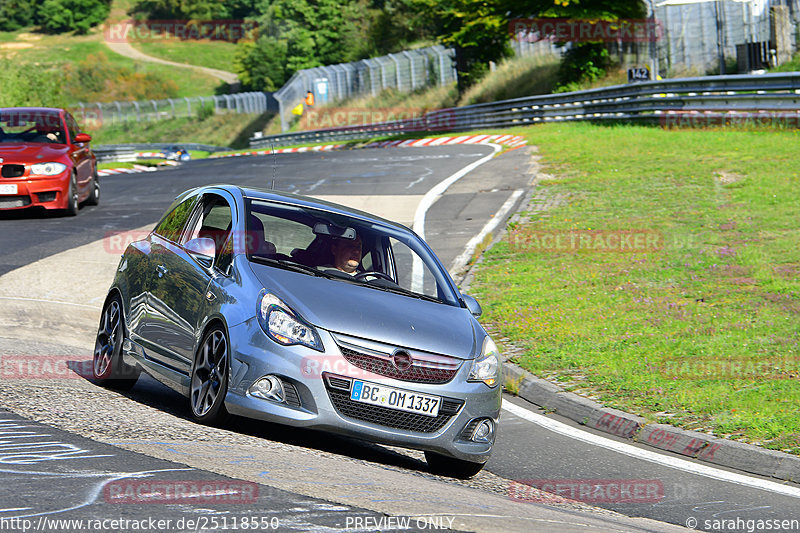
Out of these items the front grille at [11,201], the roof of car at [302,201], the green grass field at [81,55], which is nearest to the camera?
the roof of car at [302,201]

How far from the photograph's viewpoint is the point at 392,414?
21.3 feet

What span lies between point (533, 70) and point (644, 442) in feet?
147

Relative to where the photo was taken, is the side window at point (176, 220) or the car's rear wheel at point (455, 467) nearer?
the car's rear wheel at point (455, 467)

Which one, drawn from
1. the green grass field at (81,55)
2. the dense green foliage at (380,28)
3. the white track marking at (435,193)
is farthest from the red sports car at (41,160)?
the green grass field at (81,55)

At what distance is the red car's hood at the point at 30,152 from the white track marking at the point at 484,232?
7740 mm

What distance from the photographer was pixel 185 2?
133500 mm

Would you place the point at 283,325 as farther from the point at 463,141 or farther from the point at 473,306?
the point at 463,141

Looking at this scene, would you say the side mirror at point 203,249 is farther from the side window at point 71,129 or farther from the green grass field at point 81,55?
the green grass field at point 81,55

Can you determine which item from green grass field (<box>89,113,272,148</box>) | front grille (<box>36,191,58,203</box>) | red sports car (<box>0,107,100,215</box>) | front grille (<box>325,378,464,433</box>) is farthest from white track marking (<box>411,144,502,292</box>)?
green grass field (<box>89,113,272,148</box>)

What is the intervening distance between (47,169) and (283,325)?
1351cm

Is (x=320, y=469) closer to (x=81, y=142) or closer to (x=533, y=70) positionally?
(x=81, y=142)

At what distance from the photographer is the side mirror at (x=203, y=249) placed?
7496 millimetres

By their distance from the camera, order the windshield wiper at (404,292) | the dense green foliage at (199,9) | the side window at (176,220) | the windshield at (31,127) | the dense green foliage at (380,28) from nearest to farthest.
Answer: the windshield wiper at (404,292)
the side window at (176,220)
the windshield at (31,127)
the dense green foliage at (380,28)
the dense green foliage at (199,9)

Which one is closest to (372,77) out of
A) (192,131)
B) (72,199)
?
(192,131)
